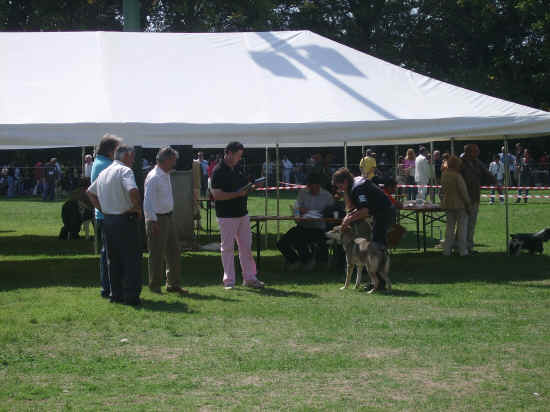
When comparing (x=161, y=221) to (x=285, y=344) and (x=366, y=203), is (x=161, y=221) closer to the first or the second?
(x=366, y=203)

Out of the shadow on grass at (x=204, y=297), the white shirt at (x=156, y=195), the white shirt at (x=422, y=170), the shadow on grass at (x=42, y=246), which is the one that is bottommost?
the shadow on grass at (x=204, y=297)

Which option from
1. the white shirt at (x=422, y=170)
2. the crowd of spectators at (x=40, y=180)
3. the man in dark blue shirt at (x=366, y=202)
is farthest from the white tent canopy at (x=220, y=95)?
the crowd of spectators at (x=40, y=180)

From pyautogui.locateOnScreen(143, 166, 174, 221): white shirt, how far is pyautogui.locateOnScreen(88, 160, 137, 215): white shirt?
55 cm

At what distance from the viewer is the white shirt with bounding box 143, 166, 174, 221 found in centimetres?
883

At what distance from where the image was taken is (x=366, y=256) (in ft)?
30.0

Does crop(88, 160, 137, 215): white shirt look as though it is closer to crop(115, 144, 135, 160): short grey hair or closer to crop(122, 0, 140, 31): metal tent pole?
crop(115, 144, 135, 160): short grey hair

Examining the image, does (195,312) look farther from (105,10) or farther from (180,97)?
(105,10)

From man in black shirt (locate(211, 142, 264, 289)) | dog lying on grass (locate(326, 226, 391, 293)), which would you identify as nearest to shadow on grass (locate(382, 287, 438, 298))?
dog lying on grass (locate(326, 226, 391, 293))

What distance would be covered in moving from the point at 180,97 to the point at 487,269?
4793 millimetres

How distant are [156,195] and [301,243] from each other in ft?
10.1

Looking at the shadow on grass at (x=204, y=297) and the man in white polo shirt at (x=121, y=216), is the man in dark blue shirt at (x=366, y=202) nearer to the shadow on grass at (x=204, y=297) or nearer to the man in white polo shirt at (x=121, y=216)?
the shadow on grass at (x=204, y=297)

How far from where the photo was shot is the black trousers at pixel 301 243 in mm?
11344

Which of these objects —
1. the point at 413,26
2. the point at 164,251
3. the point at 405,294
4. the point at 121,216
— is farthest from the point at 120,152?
the point at 413,26

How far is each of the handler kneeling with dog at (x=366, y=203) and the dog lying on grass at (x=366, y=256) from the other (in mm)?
115
